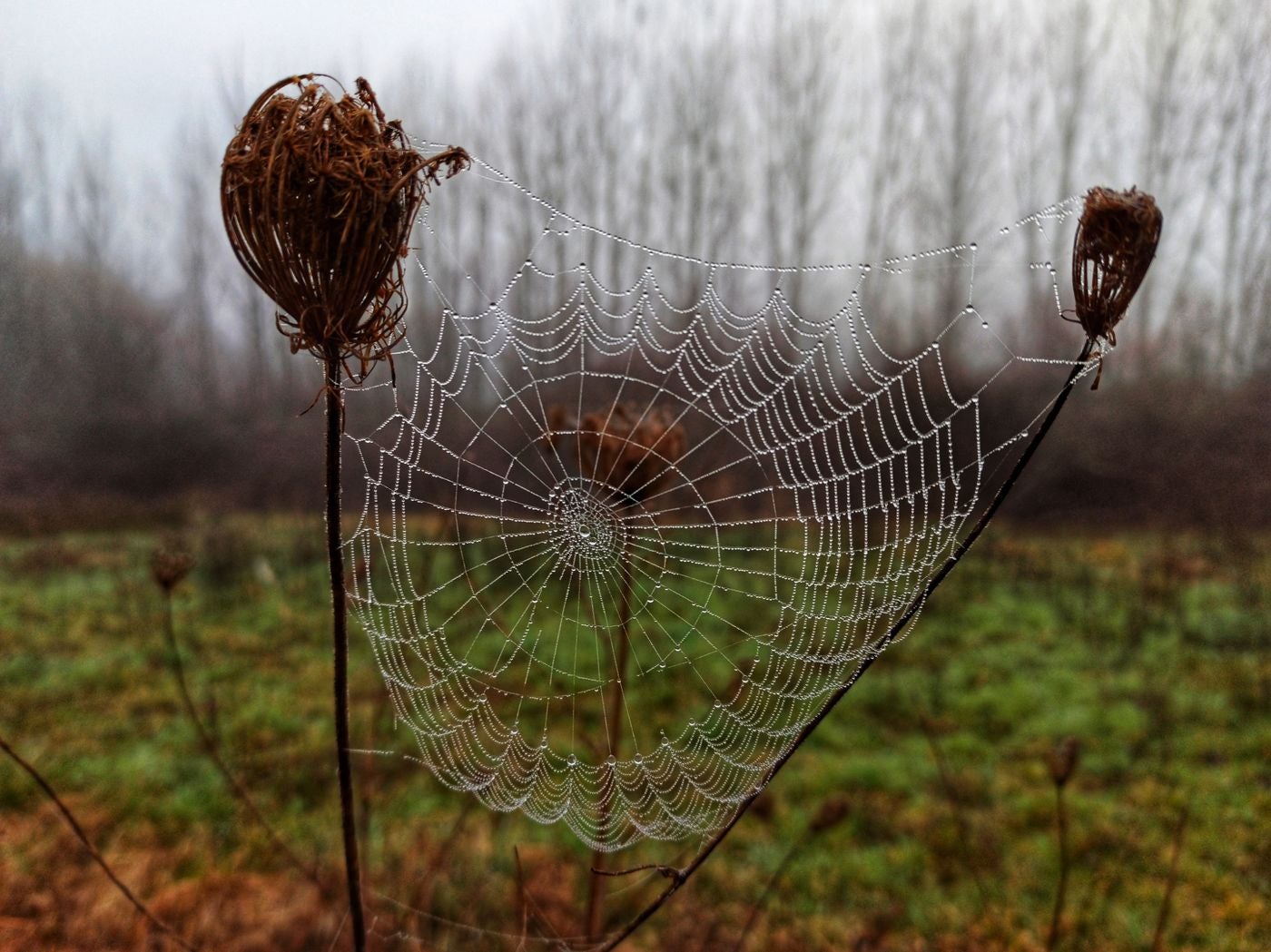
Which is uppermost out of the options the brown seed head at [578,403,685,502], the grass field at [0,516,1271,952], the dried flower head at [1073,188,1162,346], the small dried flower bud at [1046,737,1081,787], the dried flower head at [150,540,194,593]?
the dried flower head at [1073,188,1162,346]

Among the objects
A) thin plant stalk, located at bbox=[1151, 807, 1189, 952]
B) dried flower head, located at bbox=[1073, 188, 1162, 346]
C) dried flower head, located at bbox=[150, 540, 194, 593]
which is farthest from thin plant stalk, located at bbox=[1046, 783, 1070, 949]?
dried flower head, located at bbox=[150, 540, 194, 593]

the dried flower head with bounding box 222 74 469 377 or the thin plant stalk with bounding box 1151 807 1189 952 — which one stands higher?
the dried flower head with bounding box 222 74 469 377

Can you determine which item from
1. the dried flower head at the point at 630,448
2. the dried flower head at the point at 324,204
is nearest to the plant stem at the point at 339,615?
the dried flower head at the point at 324,204

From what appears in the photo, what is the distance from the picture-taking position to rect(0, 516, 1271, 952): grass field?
4.59m

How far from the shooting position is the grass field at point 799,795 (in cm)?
459

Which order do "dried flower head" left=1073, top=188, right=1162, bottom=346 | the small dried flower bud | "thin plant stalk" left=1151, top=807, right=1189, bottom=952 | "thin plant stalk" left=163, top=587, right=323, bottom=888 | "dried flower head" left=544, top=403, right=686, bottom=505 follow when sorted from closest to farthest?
"dried flower head" left=1073, top=188, right=1162, bottom=346, "thin plant stalk" left=163, top=587, right=323, bottom=888, the small dried flower bud, "thin plant stalk" left=1151, top=807, right=1189, bottom=952, "dried flower head" left=544, top=403, right=686, bottom=505

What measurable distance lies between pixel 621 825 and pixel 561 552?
226 centimetres

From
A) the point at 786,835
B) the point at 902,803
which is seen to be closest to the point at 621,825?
the point at 786,835

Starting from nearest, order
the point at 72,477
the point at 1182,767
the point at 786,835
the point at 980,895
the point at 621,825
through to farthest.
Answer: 1. the point at 621,825
2. the point at 980,895
3. the point at 786,835
4. the point at 1182,767
5. the point at 72,477

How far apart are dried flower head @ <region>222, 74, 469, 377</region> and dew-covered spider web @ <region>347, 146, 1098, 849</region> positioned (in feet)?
1.14

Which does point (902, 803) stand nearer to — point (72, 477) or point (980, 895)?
point (980, 895)

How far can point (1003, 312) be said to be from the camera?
10.9m

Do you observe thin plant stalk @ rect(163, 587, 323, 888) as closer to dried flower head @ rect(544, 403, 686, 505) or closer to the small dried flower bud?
dried flower head @ rect(544, 403, 686, 505)

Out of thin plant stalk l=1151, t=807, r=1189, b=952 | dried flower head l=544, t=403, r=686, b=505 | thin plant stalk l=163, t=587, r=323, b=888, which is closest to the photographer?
thin plant stalk l=163, t=587, r=323, b=888
